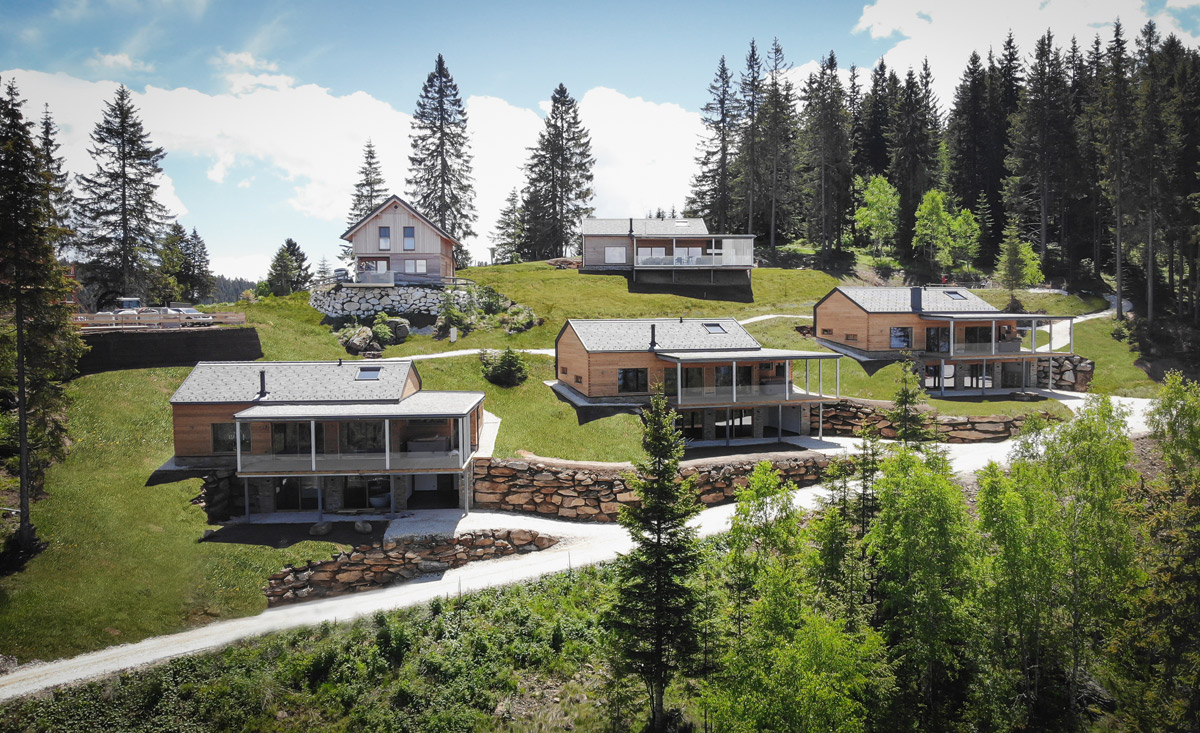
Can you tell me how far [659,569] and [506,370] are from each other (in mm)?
22082

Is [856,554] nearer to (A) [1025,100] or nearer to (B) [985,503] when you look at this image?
(B) [985,503]

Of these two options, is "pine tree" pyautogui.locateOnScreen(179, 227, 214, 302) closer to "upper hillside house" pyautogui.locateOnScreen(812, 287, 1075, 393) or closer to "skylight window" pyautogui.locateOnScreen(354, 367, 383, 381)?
"skylight window" pyautogui.locateOnScreen(354, 367, 383, 381)

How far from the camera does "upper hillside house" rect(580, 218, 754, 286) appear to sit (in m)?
58.3

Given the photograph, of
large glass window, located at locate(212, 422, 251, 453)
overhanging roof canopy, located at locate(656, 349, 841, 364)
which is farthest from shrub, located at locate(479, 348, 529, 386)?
large glass window, located at locate(212, 422, 251, 453)

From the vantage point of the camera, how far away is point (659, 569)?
52.1 feet

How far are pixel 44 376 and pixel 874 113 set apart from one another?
84.4 meters

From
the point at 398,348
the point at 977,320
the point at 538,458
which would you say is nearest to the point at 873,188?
the point at 977,320

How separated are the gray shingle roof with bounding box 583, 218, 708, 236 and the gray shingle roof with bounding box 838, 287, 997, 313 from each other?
19322 mm

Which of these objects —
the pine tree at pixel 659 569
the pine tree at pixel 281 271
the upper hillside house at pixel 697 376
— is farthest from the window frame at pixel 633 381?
the pine tree at pixel 281 271

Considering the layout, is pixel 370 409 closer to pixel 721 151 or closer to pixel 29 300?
pixel 29 300

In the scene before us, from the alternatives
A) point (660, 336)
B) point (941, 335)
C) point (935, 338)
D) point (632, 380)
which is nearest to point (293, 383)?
point (632, 380)

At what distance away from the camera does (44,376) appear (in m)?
21.9

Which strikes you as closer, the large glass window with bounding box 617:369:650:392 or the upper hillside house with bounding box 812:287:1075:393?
the large glass window with bounding box 617:369:650:392

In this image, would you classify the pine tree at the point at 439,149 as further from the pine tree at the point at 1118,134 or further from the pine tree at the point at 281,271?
the pine tree at the point at 1118,134
